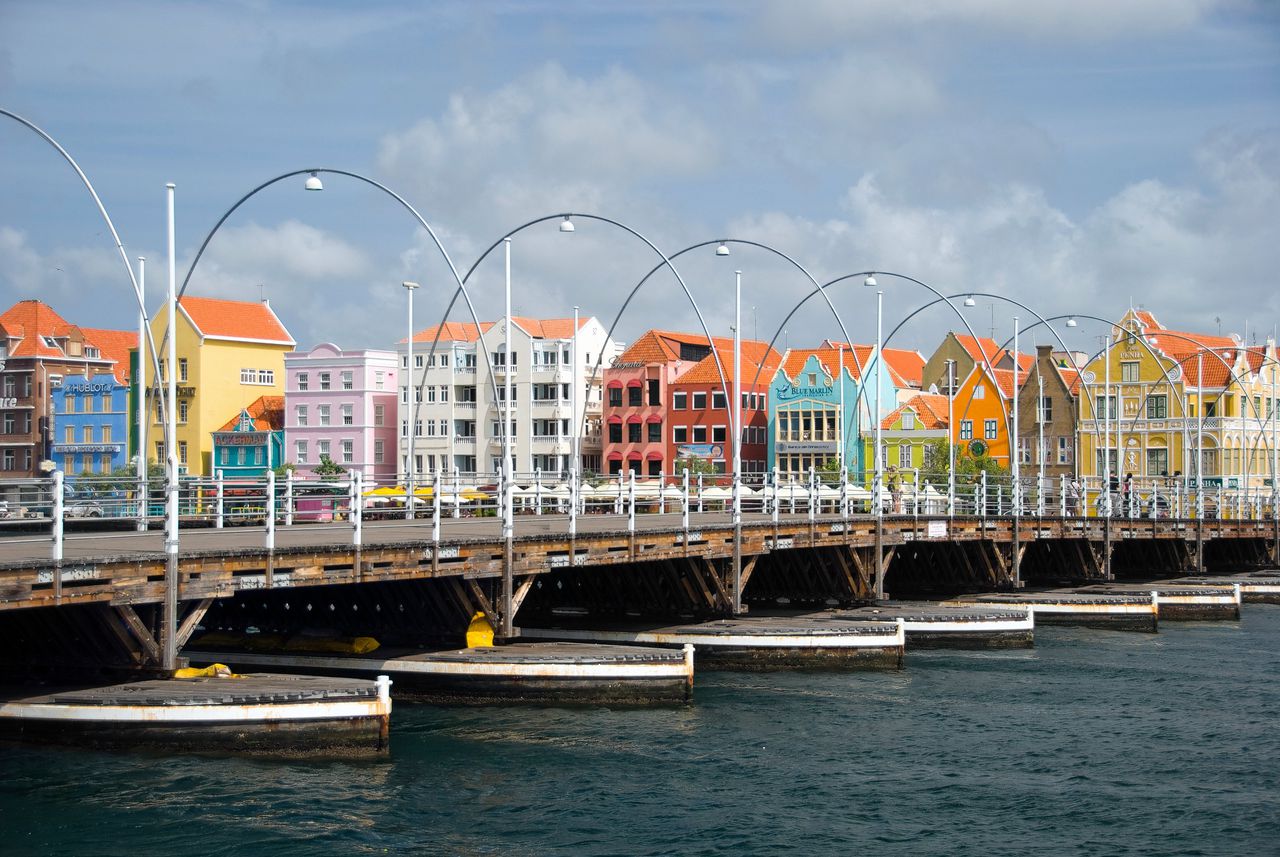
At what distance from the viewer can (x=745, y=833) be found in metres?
25.0

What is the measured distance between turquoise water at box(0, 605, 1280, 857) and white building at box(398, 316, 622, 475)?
75594 millimetres

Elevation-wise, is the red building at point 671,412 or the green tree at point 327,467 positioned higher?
the red building at point 671,412

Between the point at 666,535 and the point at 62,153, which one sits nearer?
the point at 62,153

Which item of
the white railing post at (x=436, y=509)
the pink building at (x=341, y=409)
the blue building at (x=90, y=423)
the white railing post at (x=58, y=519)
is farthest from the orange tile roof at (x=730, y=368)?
the white railing post at (x=58, y=519)

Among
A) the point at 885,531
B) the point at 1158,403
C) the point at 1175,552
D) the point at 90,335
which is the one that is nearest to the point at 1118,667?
the point at 885,531

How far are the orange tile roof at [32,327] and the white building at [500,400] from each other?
31.4 metres

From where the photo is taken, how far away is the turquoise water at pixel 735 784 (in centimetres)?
2428

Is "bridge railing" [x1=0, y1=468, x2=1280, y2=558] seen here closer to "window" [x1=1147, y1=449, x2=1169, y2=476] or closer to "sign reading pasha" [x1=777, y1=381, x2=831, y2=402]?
"window" [x1=1147, y1=449, x2=1169, y2=476]

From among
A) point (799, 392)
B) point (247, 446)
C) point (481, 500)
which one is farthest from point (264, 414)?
point (481, 500)

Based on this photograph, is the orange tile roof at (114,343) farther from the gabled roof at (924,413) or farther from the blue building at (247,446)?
the gabled roof at (924,413)

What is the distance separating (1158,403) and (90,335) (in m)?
91.6

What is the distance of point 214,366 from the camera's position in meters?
120

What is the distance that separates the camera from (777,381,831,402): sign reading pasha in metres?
110

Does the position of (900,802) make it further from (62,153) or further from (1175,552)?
(1175,552)
